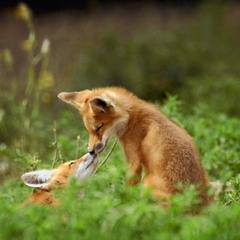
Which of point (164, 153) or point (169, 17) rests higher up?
point (164, 153)

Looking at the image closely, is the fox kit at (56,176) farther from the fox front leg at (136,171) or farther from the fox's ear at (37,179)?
the fox front leg at (136,171)

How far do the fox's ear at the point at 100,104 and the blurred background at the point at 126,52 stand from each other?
9.17 ft

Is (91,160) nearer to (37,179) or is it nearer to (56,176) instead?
(56,176)

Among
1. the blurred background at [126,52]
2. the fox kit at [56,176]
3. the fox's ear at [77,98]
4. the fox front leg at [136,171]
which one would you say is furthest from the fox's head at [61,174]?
the blurred background at [126,52]

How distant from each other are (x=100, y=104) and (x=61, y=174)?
0.54 meters

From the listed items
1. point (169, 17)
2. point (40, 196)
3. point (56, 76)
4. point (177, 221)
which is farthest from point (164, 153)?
point (169, 17)

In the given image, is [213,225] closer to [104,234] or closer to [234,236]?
[234,236]

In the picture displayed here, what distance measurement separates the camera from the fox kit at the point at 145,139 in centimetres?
704

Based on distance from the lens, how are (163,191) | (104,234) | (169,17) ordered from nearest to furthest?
(104,234)
(163,191)
(169,17)

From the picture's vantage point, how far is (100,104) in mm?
7441

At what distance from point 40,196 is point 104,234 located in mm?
1871

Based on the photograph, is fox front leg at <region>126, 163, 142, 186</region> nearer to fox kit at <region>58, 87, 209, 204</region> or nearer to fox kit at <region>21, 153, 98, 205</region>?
fox kit at <region>58, 87, 209, 204</region>

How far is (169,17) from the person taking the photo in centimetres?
1742

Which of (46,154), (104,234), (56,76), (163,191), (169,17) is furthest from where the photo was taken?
(169,17)
